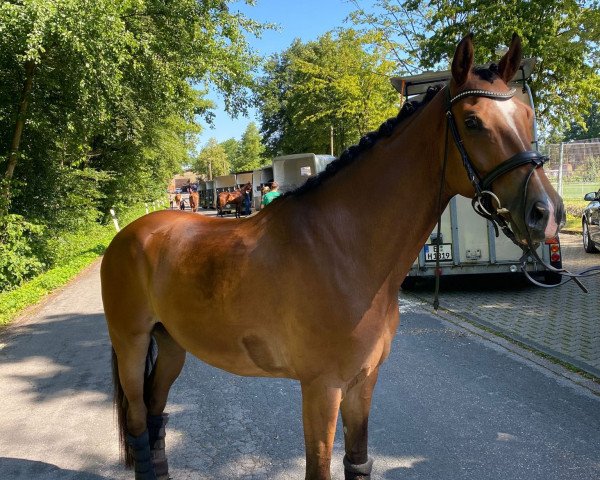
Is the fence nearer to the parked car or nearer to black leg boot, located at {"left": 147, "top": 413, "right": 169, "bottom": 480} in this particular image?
the parked car

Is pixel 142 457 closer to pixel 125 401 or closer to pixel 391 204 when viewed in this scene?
pixel 125 401

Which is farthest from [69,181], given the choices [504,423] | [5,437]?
[504,423]

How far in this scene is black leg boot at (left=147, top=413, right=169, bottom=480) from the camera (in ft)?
9.53

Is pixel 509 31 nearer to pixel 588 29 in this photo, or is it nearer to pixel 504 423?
pixel 588 29

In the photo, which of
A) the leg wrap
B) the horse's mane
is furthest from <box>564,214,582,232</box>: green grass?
the horse's mane

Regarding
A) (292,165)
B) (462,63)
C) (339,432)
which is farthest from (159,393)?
(292,165)

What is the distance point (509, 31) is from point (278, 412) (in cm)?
1016

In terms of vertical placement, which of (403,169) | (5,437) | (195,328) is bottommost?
(5,437)

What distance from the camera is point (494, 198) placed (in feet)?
5.16

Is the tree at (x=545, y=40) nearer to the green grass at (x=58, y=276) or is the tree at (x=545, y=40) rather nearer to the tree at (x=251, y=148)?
the green grass at (x=58, y=276)

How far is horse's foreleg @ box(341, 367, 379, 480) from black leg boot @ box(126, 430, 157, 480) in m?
1.22

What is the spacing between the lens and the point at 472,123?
162cm

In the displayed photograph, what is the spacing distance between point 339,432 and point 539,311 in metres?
4.77

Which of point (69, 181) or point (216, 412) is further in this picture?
point (69, 181)
